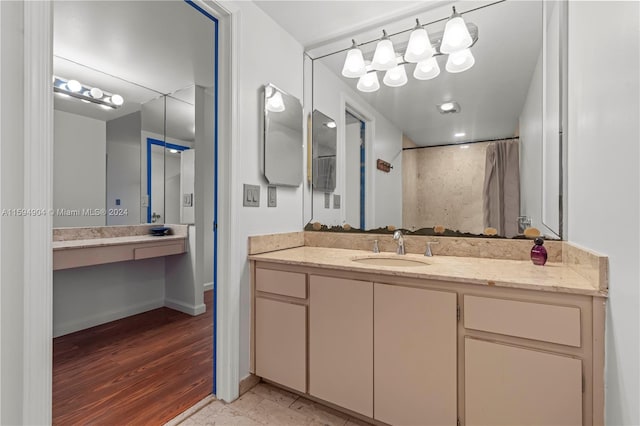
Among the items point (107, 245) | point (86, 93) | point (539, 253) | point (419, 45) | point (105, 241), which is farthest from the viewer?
Result: point (86, 93)

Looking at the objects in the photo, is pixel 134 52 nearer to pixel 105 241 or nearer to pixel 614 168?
pixel 105 241

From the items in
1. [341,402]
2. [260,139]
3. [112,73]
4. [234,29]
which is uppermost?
[112,73]

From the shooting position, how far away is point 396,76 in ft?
6.09

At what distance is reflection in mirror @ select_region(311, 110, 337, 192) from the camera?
219cm

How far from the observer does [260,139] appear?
1.79 meters

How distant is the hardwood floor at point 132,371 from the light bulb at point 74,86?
7.22ft

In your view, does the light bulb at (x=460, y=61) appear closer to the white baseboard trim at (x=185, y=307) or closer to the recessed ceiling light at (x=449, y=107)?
the recessed ceiling light at (x=449, y=107)

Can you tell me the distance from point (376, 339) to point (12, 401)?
1335 millimetres

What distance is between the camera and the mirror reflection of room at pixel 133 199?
176 centimetres

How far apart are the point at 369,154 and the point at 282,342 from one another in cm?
140

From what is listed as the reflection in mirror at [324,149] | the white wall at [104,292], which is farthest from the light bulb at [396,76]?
the white wall at [104,292]

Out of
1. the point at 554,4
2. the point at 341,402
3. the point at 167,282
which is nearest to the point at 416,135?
the point at 554,4

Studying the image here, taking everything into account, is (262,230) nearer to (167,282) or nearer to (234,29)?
(234,29)

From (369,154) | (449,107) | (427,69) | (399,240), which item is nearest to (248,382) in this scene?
(399,240)
